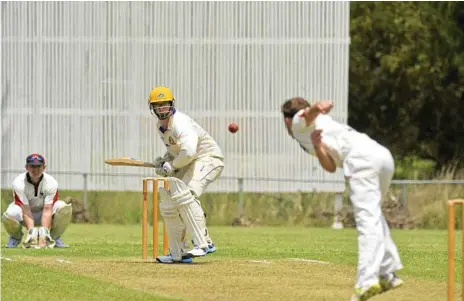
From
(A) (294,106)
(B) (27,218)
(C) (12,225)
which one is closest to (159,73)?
(C) (12,225)

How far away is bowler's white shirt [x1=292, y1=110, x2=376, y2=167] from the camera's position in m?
11.3

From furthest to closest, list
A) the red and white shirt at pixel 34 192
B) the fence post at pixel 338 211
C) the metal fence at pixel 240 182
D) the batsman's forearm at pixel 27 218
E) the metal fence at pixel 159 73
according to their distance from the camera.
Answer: the metal fence at pixel 159 73 → the fence post at pixel 338 211 → the metal fence at pixel 240 182 → the red and white shirt at pixel 34 192 → the batsman's forearm at pixel 27 218

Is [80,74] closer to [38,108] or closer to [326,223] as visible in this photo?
[38,108]

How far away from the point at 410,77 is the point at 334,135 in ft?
112

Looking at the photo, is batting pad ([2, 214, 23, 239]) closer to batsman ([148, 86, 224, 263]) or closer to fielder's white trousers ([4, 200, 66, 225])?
fielder's white trousers ([4, 200, 66, 225])

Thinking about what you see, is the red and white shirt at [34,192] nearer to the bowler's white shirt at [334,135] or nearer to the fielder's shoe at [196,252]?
the fielder's shoe at [196,252]

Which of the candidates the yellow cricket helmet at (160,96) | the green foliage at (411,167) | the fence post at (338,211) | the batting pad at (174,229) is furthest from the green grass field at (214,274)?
the green foliage at (411,167)

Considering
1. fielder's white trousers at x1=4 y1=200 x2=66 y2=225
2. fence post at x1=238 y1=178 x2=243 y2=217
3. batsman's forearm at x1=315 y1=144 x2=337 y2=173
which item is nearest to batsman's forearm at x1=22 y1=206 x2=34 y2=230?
fielder's white trousers at x1=4 y1=200 x2=66 y2=225

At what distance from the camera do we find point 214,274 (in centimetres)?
1409

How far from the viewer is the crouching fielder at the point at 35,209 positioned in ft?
61.8

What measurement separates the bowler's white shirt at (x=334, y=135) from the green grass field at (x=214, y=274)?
1.37 meters

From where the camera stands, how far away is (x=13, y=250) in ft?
59.6

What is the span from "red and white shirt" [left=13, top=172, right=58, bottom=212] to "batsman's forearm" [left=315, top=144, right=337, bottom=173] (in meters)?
8.17

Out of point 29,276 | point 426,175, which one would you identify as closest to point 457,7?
point 426,175
